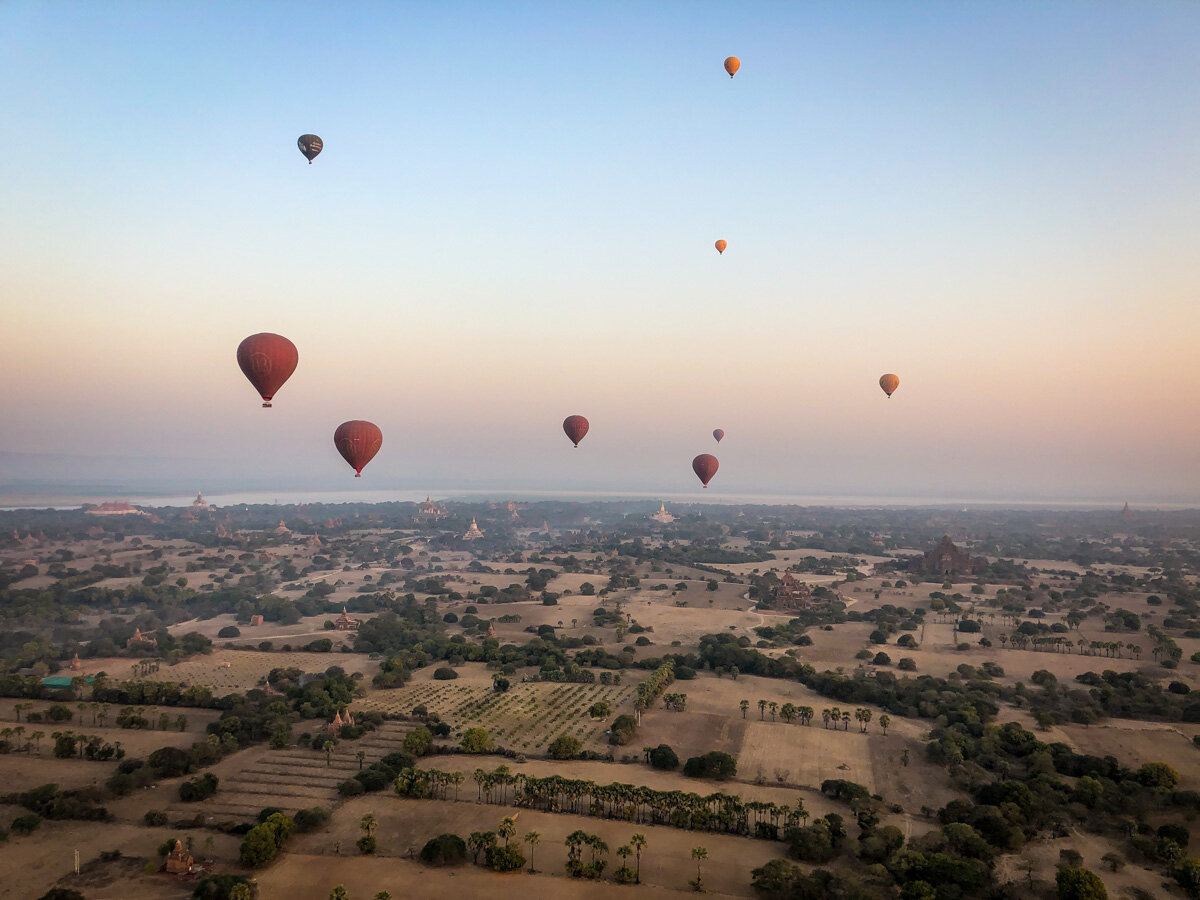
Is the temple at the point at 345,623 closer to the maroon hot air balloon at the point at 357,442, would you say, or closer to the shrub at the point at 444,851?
the maroon hot air balloon at the point at 357,442

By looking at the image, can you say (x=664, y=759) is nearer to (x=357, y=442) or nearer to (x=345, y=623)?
(x=357, y=442)

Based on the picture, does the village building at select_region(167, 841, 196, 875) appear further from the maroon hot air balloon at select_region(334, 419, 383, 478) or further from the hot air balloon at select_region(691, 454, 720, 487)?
the hot air balloon at select_region(691, 454, 720, 487)

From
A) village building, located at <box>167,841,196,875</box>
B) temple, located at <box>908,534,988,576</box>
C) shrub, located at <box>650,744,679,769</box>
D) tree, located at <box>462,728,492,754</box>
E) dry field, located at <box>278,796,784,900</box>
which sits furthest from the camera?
temple, located at <box>908,534,988,576</box>

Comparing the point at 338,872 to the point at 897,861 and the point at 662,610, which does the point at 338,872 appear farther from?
the point at 662,610

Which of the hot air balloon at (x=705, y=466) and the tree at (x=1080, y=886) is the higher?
the hot air balloon at (x=705, y=466)

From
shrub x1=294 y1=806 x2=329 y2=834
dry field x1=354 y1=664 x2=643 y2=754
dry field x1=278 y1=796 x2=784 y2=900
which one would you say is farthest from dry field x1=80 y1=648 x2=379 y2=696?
dry field x1=278 y1=796 x2=784 y2=900

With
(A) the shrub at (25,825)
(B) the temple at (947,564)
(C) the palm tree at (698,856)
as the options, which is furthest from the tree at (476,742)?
(B) the temple at (947,564)

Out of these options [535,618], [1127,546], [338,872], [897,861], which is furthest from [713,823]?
[1127,546]
